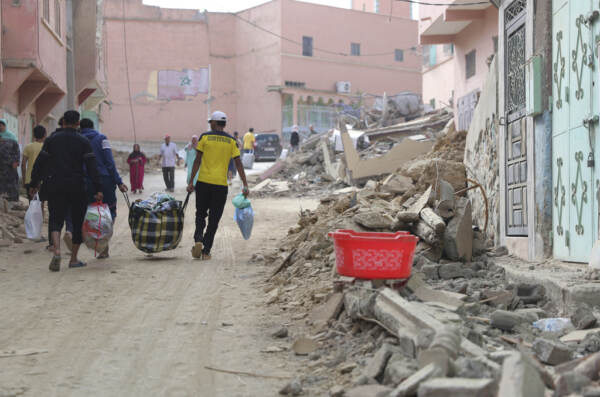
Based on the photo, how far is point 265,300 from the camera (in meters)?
6.48

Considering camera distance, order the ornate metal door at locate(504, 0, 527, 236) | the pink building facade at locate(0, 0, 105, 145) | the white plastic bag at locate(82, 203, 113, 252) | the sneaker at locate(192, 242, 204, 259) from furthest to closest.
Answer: the pink building facade at locate(0, 0, 105, 145)
the sneaker at locate(192, 242, 204, 259)
the white plastic bag at locate(82, 203, 113, 252)
the ornate metal door at locate(504, 0, 527, 236)

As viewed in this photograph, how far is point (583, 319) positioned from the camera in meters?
4.54

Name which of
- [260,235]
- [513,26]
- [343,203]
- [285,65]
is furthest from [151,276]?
[285,65]

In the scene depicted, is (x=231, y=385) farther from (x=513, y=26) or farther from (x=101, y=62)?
(x=101, y=62)

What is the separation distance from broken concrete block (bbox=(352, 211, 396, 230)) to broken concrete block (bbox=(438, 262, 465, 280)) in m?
1.02

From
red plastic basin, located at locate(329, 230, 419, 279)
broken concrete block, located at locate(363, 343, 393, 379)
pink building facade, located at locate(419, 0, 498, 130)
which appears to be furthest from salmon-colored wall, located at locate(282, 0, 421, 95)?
broken concrete block, located at locate(363, 343, 393, 379)

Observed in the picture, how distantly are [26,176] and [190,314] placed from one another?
6.22 metres

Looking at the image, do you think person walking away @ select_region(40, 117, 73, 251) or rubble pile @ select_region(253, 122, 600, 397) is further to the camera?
person walking away @ select_region(40, 117, 73, 251)

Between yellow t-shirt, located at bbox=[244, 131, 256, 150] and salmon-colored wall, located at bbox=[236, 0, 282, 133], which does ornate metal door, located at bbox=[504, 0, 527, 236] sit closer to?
yellow t-shirt, located at bbox=[244, 131, 256, 150]

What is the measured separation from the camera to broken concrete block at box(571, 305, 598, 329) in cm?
452

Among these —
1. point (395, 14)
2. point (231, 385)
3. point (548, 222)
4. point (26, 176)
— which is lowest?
point (231, 385)

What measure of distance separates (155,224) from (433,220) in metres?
3.60

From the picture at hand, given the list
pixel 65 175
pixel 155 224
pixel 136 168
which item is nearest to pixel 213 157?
pixel 155 224

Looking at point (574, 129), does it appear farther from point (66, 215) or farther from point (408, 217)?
point (66, 215)
